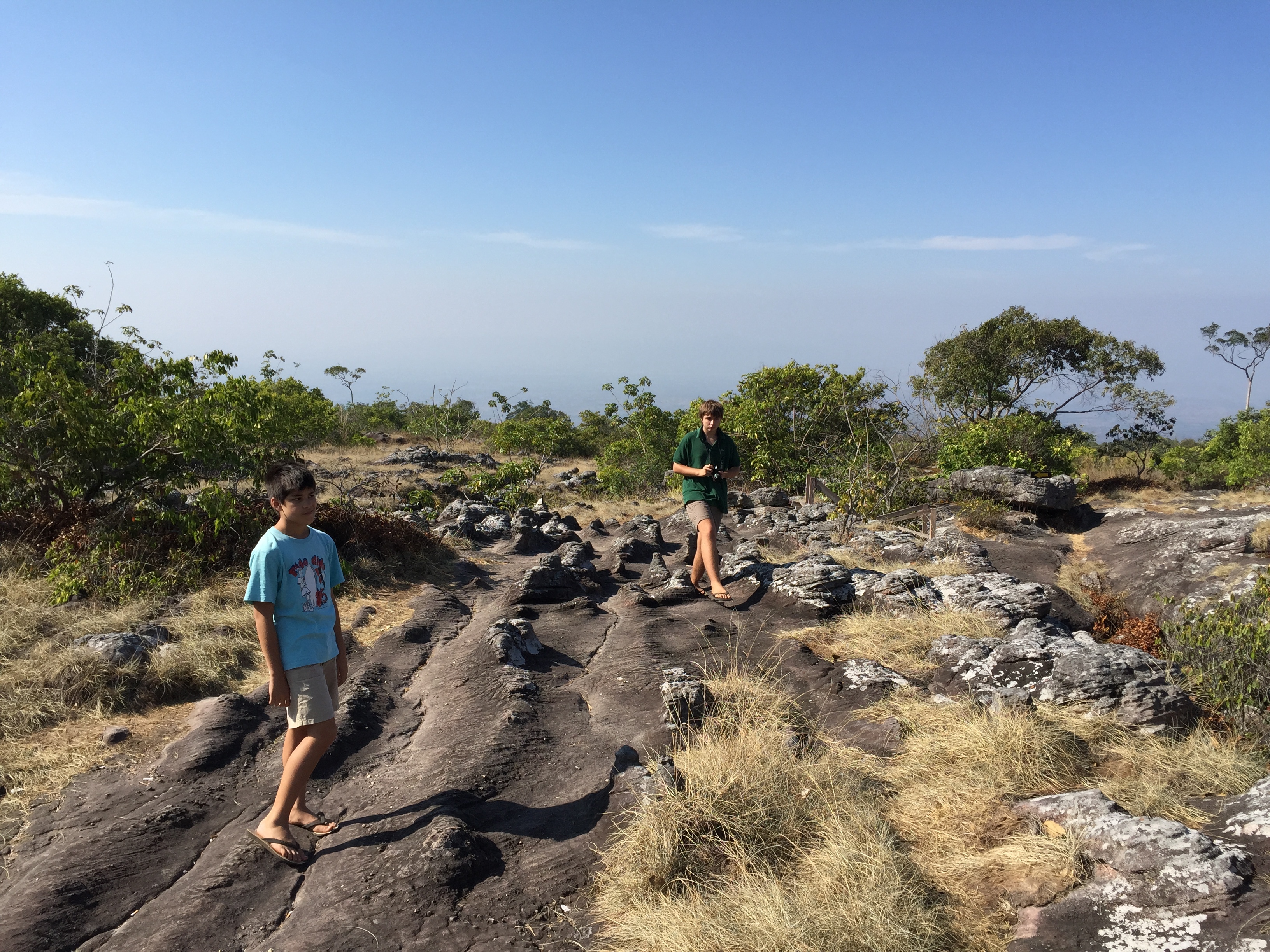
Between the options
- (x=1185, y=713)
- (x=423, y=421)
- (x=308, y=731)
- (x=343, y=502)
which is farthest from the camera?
(x=423, y=421)

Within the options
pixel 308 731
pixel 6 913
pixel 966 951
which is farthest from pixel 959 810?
pixel 6 913

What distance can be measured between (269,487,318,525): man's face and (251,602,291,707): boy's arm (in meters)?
0.44

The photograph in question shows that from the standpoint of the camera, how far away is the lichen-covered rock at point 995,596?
24.2 feet

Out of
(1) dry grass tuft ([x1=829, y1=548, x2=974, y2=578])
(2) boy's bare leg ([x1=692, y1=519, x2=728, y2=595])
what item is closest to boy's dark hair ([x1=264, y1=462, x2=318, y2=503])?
(2) boy's bare leg ([x1=692, y1=519, x2=728, y2=595])

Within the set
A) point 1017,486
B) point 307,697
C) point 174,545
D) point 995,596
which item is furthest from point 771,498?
point 307,697

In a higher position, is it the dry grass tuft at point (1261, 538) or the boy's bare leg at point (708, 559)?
the boy's bare leg at point (708, 559)

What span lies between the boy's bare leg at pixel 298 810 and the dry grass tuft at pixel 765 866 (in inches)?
61.4

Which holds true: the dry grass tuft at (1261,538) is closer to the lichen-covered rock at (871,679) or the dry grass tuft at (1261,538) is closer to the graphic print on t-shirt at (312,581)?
the lichen-covered rock at (871,679)

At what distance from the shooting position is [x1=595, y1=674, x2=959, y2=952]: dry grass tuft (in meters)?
3.08

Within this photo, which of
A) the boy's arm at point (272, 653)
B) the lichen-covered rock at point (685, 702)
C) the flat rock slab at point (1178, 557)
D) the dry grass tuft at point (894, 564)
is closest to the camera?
the boy's arm at point (272, 653)

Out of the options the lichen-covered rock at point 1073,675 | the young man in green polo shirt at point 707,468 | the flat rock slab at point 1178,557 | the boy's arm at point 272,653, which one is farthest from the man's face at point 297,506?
the flat rock slab at point 1178,557

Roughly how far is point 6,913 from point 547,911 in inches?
94.2

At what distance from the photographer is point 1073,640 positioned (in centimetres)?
602

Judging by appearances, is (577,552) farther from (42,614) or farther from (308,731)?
(308,731)
